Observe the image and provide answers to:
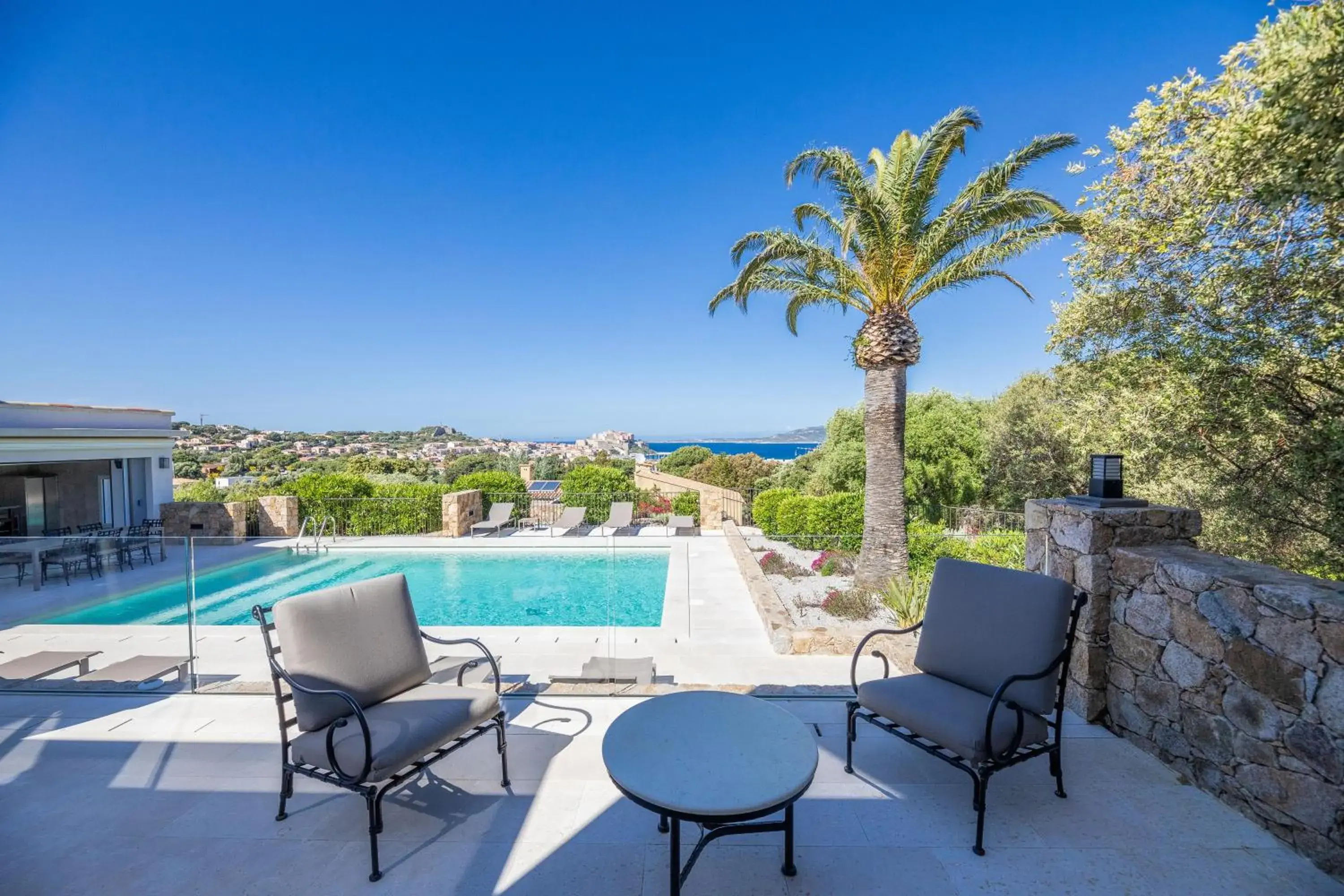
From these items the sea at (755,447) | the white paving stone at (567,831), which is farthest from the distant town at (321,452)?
the sea at (755,447)

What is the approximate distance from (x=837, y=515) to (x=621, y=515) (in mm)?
5267

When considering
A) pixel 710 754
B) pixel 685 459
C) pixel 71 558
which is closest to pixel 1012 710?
pixel 710 754

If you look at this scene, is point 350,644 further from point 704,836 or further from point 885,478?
point 885,478

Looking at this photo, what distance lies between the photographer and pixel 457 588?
809cm

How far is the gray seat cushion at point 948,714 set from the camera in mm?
2193

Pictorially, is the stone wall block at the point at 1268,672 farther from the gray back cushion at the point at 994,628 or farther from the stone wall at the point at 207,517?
the stone wall at the point at 207,517

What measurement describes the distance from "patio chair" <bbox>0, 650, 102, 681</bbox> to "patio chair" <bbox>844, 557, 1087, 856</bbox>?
570cm

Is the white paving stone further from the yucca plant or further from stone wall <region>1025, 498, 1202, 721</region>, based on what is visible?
the yucca plant

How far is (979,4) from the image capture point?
7527 millimetres

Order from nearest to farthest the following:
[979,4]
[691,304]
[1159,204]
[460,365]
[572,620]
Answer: [1159,204] < [572,620] < [979,4] < [691,304] < [460,365]

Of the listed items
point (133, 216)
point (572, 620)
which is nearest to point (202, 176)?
point (133, 216)

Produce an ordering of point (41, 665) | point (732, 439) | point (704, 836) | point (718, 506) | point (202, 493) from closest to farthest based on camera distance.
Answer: point (704, 836)
point (41, 665)
point (202, 493)
point (718, 506)
point (732, 439)

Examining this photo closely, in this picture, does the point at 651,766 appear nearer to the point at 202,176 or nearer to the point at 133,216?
the point at 202,176

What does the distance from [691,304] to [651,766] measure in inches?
985
